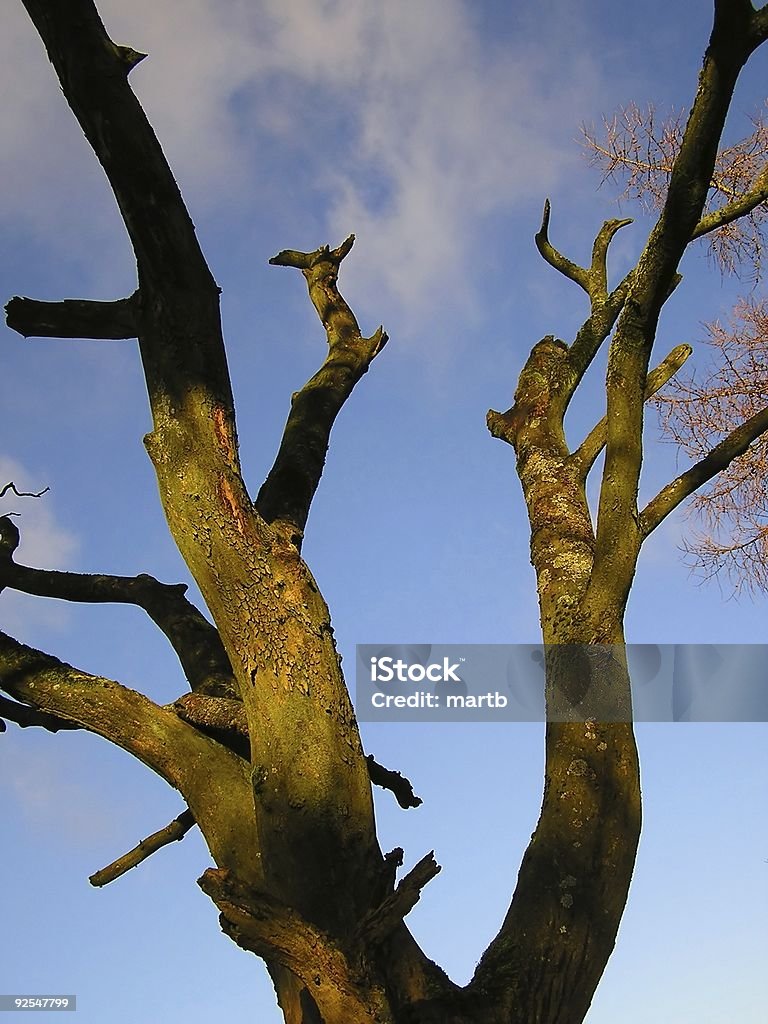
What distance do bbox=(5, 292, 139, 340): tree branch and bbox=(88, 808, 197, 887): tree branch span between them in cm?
163

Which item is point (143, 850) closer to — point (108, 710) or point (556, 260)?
point (108, 710)

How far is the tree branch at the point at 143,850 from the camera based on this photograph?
3.29m

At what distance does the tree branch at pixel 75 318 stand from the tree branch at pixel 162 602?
1.03 metres

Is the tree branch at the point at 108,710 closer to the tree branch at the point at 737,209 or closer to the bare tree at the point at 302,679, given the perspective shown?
the bare tree at the point at 302,679

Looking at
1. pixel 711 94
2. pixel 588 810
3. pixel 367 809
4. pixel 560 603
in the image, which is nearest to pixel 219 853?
pixel 367 809

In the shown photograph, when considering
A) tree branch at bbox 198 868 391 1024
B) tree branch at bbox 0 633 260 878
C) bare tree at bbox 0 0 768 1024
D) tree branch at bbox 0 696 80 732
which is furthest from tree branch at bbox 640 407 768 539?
tree branch at bbox 0 696 80 732

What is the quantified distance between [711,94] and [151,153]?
65.9 inches

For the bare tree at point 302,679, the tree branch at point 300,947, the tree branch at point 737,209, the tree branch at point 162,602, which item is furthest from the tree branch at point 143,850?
the tree branch at point 737,209

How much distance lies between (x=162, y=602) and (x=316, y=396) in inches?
40.4

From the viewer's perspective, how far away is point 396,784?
3305mm

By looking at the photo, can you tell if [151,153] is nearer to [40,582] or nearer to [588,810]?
[40,582]

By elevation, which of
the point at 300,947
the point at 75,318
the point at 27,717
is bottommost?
the point at 300,947

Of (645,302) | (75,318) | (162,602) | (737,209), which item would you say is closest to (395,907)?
(162,602)

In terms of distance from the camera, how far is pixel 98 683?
3006 mm
